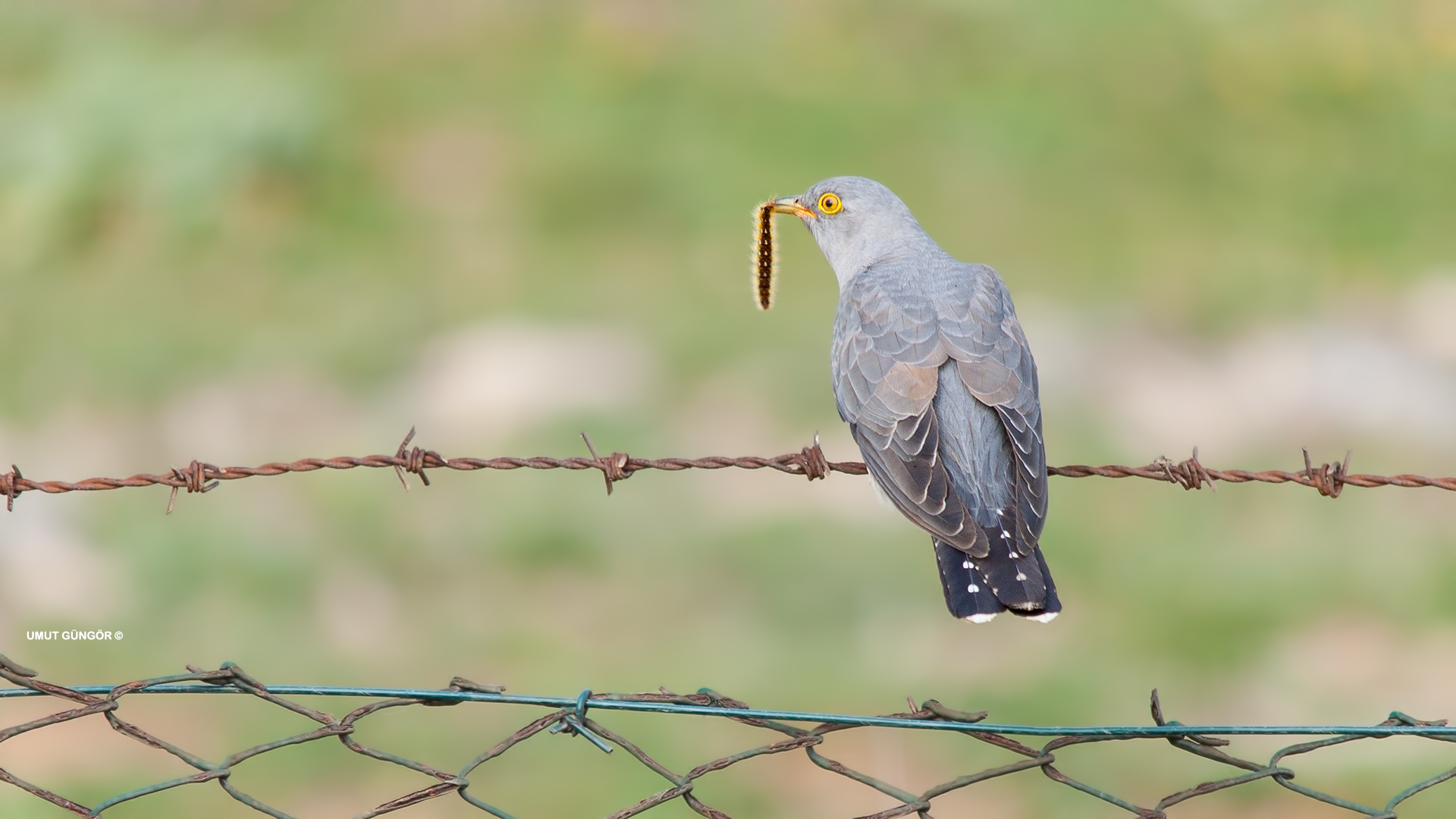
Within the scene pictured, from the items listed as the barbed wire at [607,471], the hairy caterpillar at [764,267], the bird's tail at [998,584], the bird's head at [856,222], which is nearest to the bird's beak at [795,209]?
the bird's head at [856,222]

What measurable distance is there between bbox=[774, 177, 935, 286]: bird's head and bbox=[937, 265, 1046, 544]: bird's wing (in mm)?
728

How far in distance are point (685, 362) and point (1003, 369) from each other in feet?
23.8

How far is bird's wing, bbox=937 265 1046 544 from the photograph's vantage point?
14.6 ft

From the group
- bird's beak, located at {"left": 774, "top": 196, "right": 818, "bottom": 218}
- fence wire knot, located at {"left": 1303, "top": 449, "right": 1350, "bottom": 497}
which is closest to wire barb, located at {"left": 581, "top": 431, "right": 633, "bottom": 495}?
fence wire knot, located at {"left": 1303, "top": 449, "right": 1350, "bottom": 497}

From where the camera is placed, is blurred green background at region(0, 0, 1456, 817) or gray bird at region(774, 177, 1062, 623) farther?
blurred green background at region(0, 0, 1456, 817)

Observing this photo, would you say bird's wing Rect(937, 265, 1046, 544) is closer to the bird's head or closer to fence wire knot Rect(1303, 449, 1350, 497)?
the bird's head

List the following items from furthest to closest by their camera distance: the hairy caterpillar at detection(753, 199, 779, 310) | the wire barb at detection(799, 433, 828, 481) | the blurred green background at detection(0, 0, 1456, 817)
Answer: the blurred green background at detection(0, 0, 1456, 817) → the hairy caterpillar at detection(753, 199, 779, 310) → the wire barb at detection(799, 433, 828, 481)

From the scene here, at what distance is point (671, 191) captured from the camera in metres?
14.5

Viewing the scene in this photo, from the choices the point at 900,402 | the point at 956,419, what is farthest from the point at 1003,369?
the point at 900,402

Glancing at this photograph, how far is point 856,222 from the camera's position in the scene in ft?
19.9

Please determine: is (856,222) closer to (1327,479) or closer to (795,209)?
(795,209)

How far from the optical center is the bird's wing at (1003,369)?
4465 millimetres

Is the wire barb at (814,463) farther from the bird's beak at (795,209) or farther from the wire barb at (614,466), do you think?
the bird's beak at (795,209)

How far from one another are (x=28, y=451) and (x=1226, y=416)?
936cm
